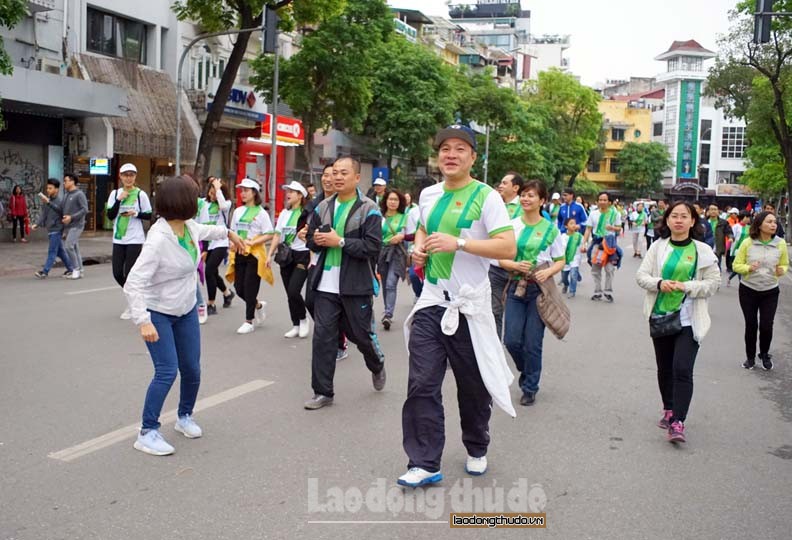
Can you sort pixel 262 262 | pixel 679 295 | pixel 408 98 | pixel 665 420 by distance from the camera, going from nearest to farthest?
1. pixel 679 295
2. pixel 665 420
3. pixel 262 262
4. pixel 408 98

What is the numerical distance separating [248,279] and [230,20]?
17.1 m

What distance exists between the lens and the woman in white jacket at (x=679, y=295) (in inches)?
221

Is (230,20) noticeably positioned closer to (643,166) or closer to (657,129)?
(643,166)

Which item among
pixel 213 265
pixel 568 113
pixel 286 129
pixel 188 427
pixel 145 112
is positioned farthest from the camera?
pixel 568 113

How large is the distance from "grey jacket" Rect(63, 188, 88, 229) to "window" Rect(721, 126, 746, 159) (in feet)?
322

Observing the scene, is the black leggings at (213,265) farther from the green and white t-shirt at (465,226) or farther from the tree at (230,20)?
the tree at (230,20)

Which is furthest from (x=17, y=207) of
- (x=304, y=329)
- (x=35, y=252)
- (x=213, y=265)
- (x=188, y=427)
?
(x=188, y=427)

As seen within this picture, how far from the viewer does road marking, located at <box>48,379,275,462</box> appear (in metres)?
5.00

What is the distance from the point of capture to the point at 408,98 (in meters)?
41.0

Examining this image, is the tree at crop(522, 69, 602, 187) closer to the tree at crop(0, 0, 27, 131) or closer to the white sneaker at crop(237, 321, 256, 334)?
the tree at crop(0, 0, 27, 131)

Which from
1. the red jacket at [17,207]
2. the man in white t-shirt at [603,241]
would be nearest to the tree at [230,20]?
the red jacket at [17,207]

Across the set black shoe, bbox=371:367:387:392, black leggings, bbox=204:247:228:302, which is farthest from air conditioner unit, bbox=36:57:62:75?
black shoe, bbox=371:367:387:392

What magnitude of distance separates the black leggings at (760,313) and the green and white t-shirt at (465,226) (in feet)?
17.0

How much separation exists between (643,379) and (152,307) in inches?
183
